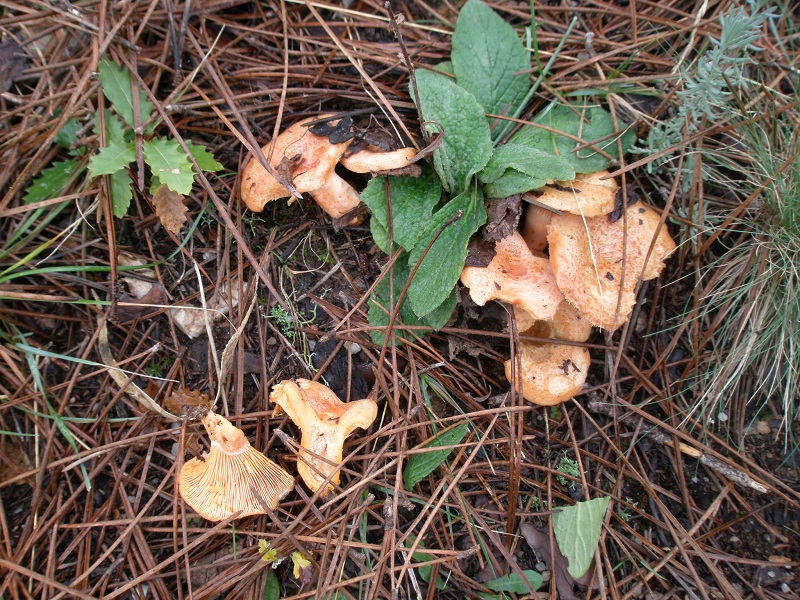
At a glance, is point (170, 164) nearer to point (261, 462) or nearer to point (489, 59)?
point (261, 462)

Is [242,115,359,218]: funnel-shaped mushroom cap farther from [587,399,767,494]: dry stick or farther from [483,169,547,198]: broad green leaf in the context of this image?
[587,399,767,494]: dry stick

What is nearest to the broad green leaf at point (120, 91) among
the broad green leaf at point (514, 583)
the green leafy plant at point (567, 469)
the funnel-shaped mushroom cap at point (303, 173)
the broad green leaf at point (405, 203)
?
the funnel-shaped mushroom cap at point (303, 173)

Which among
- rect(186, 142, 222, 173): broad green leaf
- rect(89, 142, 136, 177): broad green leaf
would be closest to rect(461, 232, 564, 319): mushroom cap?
rect(186, 142, 222, 173): broad green leaf

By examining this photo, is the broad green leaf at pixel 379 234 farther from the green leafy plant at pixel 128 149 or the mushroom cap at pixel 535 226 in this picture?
the green leafy plant at pixel 128 149

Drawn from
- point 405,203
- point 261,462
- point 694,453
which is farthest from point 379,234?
point 694,453

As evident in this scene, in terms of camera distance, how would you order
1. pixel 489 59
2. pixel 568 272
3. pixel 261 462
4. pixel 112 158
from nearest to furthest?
pixel 568 272 → pixel 261 462 → pixel 112 158 → pixel 489 59

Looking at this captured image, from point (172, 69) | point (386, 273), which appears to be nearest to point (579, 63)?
point (386, 273)

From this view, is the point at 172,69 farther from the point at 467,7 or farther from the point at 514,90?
the point at 514,90
